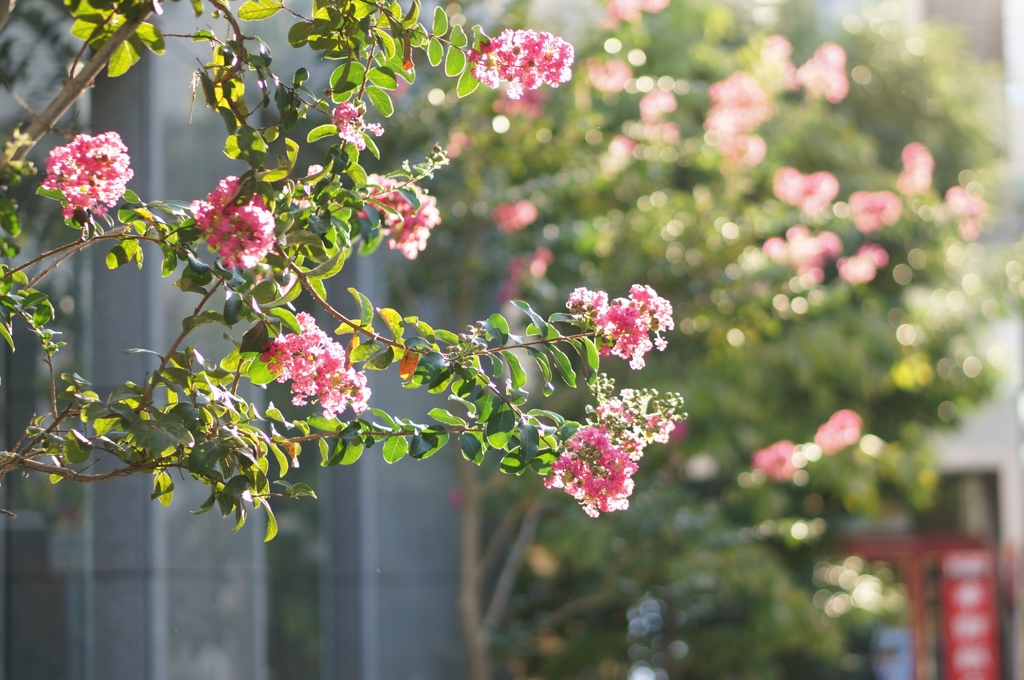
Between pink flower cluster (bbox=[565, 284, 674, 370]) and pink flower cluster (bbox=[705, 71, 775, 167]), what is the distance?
4.94 m

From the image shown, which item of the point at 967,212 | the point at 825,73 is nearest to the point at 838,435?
the point at 967,212

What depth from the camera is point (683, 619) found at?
8.84 metres

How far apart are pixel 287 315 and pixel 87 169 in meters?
0.41

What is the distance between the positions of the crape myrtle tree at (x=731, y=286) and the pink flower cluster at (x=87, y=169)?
3.37 metres

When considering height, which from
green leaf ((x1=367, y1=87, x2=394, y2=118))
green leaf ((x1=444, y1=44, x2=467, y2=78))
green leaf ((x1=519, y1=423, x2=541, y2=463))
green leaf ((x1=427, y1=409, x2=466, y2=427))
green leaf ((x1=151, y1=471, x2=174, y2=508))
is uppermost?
green leaf ((x1=444, y1=44, x2=467, y2=78))

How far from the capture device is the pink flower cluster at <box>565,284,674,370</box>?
2.35m

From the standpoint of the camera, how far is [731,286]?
627cm

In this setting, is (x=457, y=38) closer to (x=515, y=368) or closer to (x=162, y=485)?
(x=515, y=368)

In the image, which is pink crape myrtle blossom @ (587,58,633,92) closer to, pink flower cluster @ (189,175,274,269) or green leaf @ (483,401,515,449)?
green leaf @ (483,401,515,449)

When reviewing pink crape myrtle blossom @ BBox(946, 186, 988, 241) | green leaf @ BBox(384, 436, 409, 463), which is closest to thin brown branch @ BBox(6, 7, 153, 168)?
green leaf @ BBox(384, 436, 409, 463)

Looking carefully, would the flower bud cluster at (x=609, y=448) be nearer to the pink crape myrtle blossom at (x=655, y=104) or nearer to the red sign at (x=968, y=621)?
the pink crape myrtle blossom at (x=655, y=104)

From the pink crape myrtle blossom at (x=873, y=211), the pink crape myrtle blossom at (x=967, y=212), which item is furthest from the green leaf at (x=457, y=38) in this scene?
the pink crape myrtle blossom at (x=967, y=212)

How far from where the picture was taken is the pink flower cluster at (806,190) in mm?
7367

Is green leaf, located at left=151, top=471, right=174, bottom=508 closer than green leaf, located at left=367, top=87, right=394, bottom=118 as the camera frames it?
Yes
